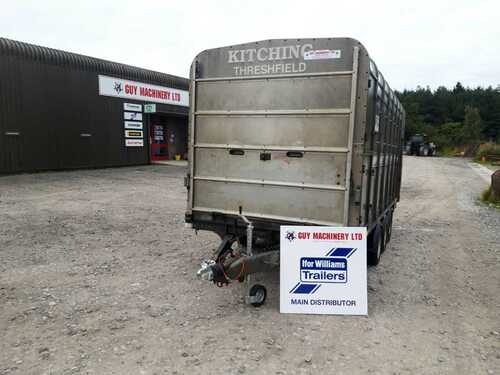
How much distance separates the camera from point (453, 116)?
229 ft

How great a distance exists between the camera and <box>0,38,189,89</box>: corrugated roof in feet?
50.6

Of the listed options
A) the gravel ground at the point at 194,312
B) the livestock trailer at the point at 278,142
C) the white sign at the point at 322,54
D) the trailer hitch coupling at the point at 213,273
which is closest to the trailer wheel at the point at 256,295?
the livestock trailer at the point at 278,142

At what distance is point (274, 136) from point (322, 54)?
115 cm

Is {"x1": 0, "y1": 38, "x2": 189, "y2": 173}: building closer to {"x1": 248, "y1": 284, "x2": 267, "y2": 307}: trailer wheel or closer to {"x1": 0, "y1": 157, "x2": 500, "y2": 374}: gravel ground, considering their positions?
{"x1": 0, "y1": 157, "x2": 500, "y2": 374}: gravel ground

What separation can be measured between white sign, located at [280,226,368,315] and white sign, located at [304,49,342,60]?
203 centimetres

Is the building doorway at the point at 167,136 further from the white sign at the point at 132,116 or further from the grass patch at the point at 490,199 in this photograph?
the grass patch at the point at 490,199

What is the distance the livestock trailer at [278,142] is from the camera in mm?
4594

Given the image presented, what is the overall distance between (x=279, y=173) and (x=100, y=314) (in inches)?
106

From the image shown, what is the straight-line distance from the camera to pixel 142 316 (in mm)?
4254

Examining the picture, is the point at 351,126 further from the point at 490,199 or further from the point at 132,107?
the point at 132,107

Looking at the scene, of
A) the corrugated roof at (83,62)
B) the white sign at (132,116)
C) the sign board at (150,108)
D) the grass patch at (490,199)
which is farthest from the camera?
the sign board at (150,108)

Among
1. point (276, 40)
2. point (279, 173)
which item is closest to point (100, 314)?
point (279, 173)

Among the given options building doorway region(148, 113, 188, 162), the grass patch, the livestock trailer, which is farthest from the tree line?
the livestock trailer

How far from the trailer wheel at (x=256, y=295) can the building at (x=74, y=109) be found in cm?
1448
